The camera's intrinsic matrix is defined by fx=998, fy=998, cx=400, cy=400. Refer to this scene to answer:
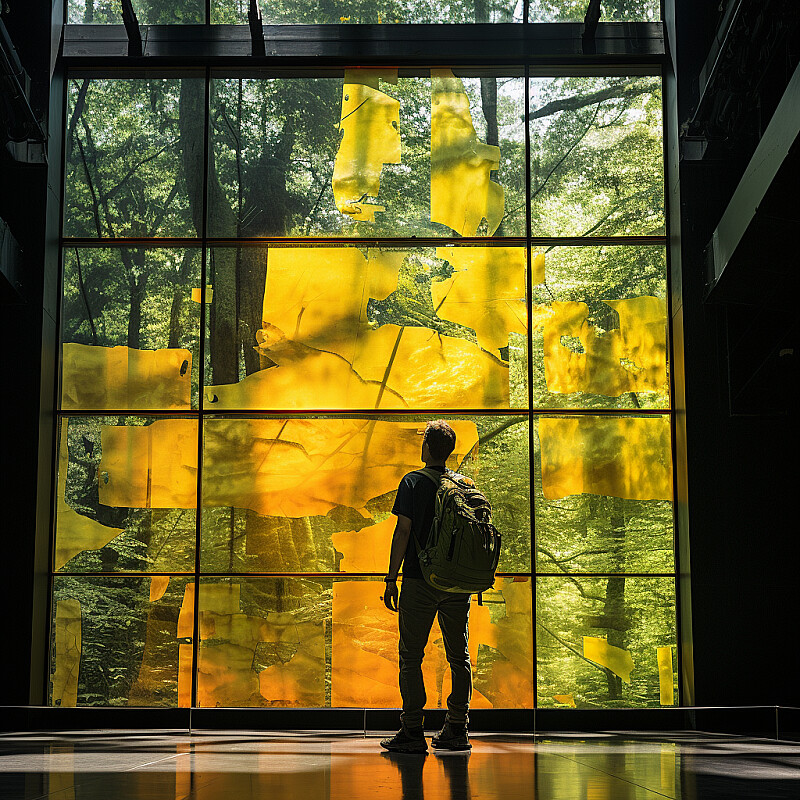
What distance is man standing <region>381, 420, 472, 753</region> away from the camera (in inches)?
207

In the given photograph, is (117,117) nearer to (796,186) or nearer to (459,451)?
Answer: (459,451)

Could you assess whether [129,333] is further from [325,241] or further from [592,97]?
[592,97]

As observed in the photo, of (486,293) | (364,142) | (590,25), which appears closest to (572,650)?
(486,293)

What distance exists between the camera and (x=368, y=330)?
850 cm

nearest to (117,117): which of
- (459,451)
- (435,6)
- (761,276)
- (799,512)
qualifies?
(435,6)

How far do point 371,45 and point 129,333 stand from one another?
3278 mm

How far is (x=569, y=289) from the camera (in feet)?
28.0

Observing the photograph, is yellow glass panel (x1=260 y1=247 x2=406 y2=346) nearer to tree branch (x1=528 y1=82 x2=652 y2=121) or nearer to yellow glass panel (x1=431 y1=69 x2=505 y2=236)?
yellow glass panel (x1=431 y1=69 x2=505 y2=236)

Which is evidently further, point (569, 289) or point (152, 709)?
point (569, 289)

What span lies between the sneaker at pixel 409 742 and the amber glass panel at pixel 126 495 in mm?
3397

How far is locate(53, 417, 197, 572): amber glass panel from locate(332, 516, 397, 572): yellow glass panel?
1241mm

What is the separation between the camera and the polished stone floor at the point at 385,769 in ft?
12.0

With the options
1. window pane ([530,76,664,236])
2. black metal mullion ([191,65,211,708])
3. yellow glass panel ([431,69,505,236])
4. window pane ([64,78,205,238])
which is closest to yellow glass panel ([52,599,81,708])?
black metal mullion ([191,65,211,708])

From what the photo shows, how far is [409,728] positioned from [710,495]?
3.64m
